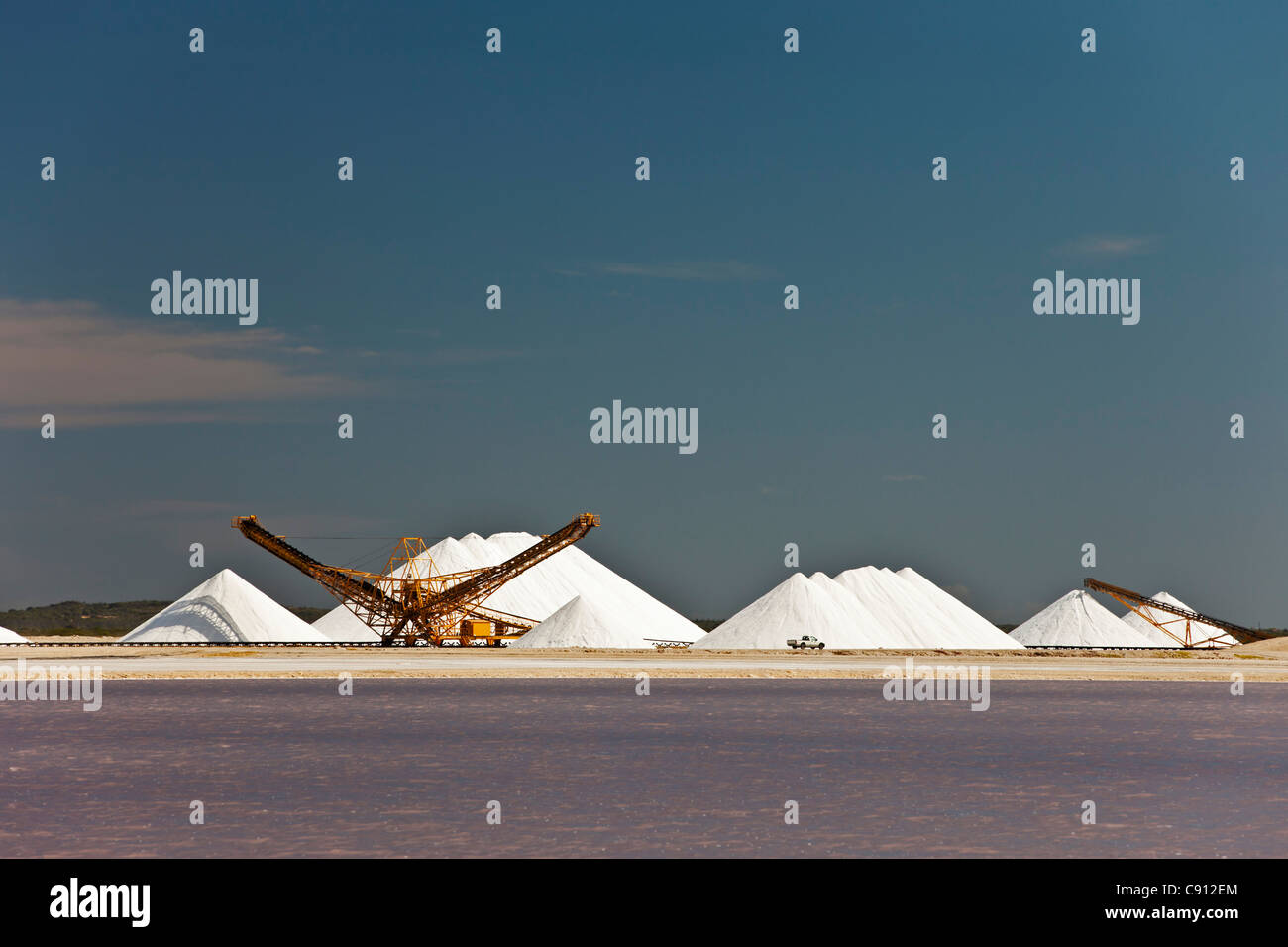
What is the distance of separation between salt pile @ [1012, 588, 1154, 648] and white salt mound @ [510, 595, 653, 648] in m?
32.5

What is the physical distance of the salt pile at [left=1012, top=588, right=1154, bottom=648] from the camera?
3354 inches

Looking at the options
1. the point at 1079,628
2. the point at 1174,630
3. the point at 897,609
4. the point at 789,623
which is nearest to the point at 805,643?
the point at 789,623

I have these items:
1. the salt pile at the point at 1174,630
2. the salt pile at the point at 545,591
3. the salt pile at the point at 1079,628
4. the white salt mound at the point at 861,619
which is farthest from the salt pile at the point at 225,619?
the salt pile at the point at 1174,630

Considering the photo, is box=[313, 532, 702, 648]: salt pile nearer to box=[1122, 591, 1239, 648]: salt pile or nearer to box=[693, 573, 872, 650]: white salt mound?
box=[693, 573, 872, 650]: white salt mound

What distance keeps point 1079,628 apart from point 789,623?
30.5 m

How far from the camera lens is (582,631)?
6284 cm

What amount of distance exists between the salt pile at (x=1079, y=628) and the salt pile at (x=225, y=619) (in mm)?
44086

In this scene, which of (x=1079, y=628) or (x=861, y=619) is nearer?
(x=861, y=619)

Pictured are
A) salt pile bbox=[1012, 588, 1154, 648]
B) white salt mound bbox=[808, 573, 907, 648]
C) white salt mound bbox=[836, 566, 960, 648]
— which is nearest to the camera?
white salt mound bbox=[808, 573, 907, 648]

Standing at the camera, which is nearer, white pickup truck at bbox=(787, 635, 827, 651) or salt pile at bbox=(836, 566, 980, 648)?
white pickup truck at bbox=(787, 635, 827, 651)

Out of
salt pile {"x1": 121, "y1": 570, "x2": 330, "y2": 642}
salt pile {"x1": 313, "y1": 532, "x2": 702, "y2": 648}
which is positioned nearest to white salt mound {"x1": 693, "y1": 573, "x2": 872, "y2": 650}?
salt pile {"x1": 313, "y1": 532, "x2": 702, "y2": 648}

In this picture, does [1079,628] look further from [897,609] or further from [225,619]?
[225,619]
